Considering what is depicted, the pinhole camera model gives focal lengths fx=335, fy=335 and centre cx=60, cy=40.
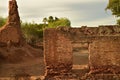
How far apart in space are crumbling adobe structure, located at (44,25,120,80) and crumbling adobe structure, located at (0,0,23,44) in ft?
40.5

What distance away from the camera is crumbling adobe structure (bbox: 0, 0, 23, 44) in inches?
1025

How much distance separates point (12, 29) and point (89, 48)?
1306cm

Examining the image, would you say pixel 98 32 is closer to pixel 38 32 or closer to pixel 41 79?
pixel 41 79

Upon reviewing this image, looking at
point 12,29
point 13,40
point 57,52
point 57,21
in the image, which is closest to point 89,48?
point 57,52

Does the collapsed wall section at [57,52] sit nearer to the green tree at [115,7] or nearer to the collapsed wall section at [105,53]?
the collapsed wall section at [105,53]

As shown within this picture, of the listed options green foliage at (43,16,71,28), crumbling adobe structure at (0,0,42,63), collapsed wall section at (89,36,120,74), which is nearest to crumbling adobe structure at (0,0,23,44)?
crumbling adobe structure at (0,0,42,63)

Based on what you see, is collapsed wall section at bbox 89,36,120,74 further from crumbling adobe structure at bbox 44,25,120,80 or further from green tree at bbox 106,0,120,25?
green tree at bbox 106,0,120,25

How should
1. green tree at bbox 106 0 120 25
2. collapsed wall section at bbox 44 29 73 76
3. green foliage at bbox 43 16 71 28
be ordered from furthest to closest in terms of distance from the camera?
1. green foliage at bbox 43 16 71 28
2. green tree at bbox 106 0 120 25
3. collapsed wall section at bbox 44 29 73 76

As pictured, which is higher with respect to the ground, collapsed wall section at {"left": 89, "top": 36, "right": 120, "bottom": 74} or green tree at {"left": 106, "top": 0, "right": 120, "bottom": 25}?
green tree at {"left": 106, "top": 0, "right": 120, "bottom": 25}

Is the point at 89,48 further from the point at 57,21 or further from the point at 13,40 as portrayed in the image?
the point at 57,21

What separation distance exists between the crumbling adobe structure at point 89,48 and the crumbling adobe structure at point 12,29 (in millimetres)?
12346

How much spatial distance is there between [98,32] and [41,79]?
3215 mm

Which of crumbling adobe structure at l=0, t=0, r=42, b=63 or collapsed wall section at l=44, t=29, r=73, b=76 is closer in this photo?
collapsed wall section at l=44, t=29, r=73, b=76

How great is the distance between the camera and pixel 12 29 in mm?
26078
